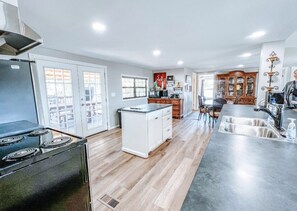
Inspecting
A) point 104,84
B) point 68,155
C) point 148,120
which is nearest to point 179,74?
point 104,84

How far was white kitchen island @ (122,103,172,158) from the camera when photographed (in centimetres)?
270

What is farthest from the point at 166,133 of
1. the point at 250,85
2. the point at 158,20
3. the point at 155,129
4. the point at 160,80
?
the point at 250,85

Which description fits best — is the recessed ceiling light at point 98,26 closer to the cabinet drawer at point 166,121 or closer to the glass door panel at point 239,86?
the cabinet drawer at point 166,121

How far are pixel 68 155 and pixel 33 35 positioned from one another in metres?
0.99

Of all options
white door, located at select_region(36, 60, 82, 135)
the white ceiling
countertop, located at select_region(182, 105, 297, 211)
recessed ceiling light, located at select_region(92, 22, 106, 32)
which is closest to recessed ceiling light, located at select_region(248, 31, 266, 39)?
the white ceiling

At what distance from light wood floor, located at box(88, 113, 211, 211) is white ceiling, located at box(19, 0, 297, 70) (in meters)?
1.76

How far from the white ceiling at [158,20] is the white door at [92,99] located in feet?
3.66

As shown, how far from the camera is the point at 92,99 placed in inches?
159

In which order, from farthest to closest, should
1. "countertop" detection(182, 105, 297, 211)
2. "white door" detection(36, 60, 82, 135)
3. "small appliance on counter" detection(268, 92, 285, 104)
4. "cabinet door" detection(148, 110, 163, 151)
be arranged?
"white door" detection(36, 60, 82, 135)
"cabinet door" detection(148, 110, 163, 151)
"small appliance on counter" detection(268, 92, 285, 104)
"countertop" detection(182, 105, 297, 211)

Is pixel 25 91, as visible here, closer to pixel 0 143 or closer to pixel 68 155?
pixel 0 143

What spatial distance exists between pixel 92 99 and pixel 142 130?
6.85 ft

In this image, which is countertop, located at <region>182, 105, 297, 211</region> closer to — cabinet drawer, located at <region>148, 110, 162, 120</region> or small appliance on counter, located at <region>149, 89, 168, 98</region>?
cabinet drawer, located at <region>148, 110, 162, 120</region>

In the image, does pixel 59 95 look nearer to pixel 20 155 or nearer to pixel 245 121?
pixel 20 155

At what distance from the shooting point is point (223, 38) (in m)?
2.56
